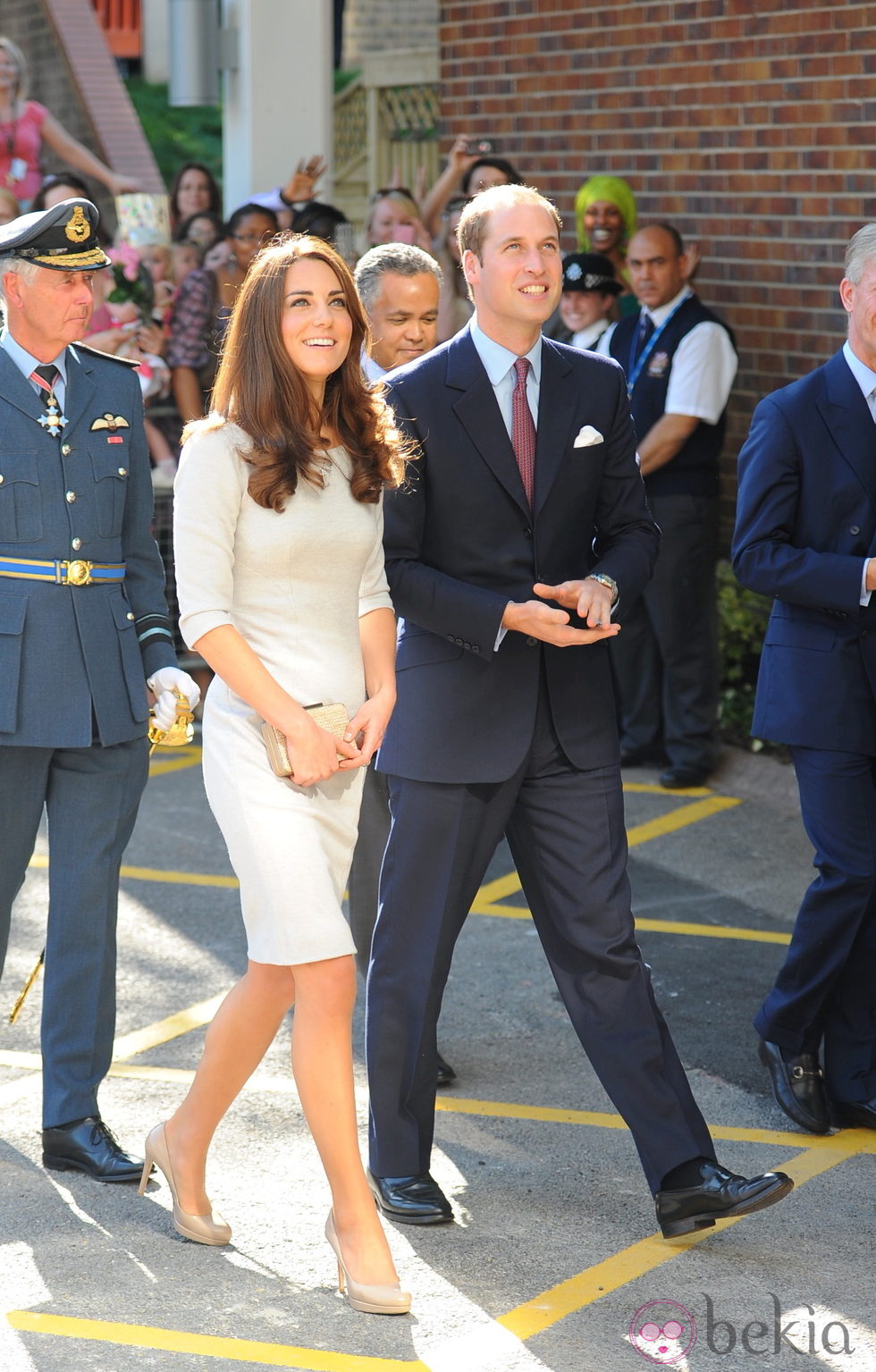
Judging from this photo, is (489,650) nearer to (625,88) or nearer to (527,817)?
(527,817)

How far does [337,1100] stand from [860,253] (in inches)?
91.6

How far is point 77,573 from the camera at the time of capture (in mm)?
4258

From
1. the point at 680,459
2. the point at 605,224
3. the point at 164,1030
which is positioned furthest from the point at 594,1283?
the point at 605,224

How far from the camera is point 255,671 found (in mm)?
3672

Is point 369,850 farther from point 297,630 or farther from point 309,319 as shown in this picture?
point 309,319

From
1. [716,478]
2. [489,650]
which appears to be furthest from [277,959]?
[716,478]

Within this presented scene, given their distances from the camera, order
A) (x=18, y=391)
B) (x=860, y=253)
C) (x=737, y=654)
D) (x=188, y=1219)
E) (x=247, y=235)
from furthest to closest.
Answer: (x=247, y=235) → (x=737, y=654) → (x=860, y=253) → (x=18, y=391) → (x=188, y=1219)

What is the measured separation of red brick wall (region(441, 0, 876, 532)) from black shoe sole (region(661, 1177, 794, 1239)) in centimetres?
531

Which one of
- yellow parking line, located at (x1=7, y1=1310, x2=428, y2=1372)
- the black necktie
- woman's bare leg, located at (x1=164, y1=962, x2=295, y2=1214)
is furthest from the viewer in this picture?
the black necktie

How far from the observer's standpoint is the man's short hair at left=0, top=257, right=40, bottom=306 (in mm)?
4180

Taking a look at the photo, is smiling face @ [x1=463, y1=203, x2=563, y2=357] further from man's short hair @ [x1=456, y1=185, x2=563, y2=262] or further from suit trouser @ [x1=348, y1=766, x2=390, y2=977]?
suit trouser @ [x1=348, y1=766, x2=390, y2=977]

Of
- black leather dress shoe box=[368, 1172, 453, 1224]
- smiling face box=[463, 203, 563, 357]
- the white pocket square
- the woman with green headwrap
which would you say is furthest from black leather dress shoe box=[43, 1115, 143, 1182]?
the woman with green headwrap

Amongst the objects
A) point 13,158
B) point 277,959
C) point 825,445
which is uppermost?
point 13,158

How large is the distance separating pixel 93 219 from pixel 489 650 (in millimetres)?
1360
